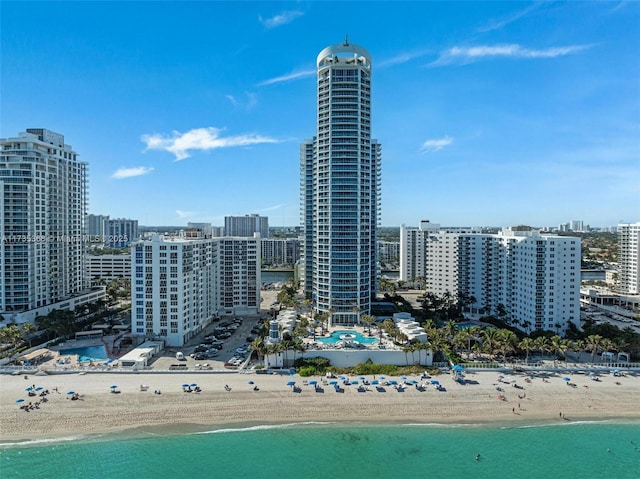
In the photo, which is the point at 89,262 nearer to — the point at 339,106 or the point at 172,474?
the point at 339,106

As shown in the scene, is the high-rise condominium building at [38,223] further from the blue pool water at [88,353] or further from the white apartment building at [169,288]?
the white apartment building at [169,288]

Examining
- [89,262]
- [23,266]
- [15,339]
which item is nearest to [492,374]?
[15,339]

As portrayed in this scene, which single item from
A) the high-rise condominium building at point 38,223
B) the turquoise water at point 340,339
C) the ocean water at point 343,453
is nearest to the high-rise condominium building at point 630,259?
the ocean water at point 343,453

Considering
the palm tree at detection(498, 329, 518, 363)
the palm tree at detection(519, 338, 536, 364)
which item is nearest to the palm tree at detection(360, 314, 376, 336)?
the palm tree at detection(498, 329, 518, 363)

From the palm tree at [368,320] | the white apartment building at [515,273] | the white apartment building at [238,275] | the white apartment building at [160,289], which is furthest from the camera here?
the white apartment building at [238,275]

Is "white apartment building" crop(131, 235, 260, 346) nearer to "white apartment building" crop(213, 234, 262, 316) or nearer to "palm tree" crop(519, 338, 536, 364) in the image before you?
"white apartment building" crop(213, 234, 262, 316)
